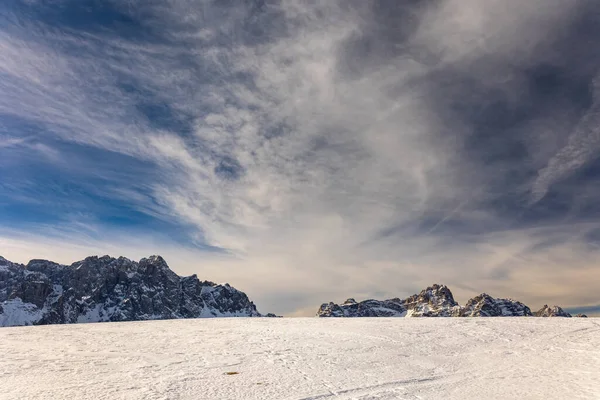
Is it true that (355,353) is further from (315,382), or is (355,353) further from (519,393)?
(519,393)

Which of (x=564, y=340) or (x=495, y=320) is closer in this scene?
(x=564, y=340)

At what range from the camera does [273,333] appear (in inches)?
658

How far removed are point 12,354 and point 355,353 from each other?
11200mm

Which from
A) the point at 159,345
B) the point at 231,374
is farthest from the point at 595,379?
the point at 159,345

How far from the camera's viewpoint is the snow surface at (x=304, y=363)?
8750mm

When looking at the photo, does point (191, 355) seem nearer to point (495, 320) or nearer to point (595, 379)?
point (595, 379)

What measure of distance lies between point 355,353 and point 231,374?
4829 mm

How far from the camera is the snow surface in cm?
875

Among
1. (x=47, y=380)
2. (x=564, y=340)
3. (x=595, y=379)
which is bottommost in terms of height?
(x=47, y=380)

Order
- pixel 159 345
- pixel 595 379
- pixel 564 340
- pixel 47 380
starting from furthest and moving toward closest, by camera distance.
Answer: pixel 564 340 < pixel 159 345 < pixel 595 379 < pixel 47 380

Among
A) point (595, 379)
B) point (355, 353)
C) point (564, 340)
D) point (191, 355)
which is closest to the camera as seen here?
point (595, 379)

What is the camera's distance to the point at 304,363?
11.2m

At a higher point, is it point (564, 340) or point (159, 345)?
point (564, 340)

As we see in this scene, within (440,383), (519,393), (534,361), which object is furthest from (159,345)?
(534,361)
